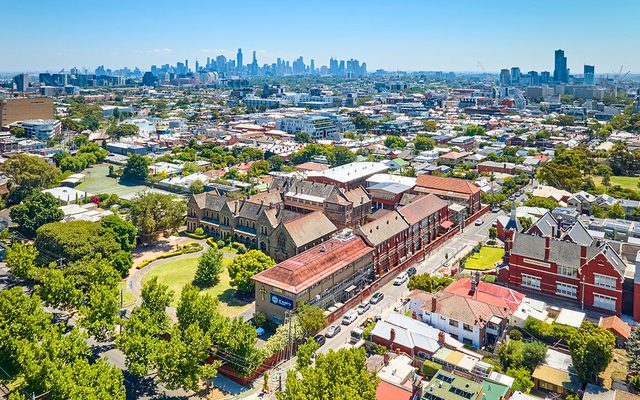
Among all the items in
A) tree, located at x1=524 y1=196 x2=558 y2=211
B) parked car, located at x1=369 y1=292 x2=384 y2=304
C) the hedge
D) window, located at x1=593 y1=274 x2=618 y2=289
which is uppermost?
tree, located at x1=524 y1=196 x2=558 y2=211

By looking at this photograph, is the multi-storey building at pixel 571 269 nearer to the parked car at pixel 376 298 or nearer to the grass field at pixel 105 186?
Result: the parked car at pixel 376 298

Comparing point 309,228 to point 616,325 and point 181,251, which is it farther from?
point 616,325

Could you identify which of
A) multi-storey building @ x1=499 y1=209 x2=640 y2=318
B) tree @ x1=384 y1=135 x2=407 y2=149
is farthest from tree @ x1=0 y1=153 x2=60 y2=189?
tree @ x1=384 y1=135 x2=407 y2=149

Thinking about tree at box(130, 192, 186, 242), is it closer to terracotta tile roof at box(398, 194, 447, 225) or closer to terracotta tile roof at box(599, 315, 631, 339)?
terracotta tile roof at box(398, 194, 447, 225)

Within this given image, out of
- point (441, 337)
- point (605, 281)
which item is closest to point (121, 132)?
point (441, 337)

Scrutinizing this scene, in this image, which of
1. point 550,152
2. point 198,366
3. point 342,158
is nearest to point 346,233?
point 198,366
